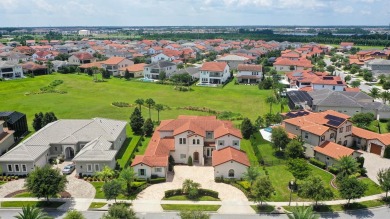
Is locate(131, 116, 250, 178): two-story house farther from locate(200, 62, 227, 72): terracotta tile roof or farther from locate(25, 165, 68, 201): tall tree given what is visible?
locate(200, 62, 227, 72): terracotta tile roof

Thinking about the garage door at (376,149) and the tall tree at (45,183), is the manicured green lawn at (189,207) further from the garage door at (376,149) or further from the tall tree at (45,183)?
the garage door at (376,149)

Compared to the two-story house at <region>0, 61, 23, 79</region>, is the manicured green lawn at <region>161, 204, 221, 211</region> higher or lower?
lower

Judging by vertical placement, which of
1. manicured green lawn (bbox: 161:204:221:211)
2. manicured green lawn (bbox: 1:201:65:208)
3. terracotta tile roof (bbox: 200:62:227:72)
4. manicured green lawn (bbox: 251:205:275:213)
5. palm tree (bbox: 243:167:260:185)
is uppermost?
terracotta tile roof (bbox: 200:62:227:72)

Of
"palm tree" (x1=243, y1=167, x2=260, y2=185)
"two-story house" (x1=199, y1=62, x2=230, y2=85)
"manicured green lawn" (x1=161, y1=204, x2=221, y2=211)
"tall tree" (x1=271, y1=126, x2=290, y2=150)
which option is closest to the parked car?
"manicured green lawn" (x1=161, y1=204, x2=221, y2=211)

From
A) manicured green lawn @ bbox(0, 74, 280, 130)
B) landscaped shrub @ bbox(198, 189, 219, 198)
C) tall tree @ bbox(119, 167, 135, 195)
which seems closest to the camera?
tall tree @ bbox(119, 167, 135, 195)

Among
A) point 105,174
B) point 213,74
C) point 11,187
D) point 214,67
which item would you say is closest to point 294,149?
point 105,174

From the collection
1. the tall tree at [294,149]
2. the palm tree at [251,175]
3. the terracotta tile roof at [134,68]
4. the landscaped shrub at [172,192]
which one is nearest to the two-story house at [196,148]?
the palm tree at [251,175]

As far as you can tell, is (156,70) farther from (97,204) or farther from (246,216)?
(246,216)
